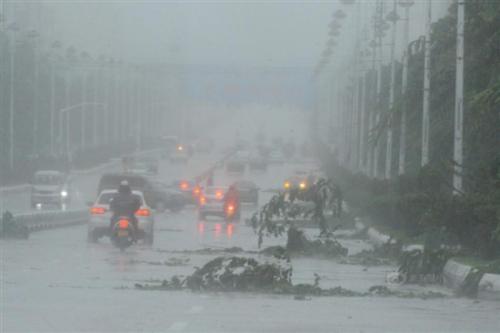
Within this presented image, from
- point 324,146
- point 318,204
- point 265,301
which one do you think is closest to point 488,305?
point 265,301

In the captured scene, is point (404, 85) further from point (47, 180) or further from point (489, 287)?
point (489, 287)

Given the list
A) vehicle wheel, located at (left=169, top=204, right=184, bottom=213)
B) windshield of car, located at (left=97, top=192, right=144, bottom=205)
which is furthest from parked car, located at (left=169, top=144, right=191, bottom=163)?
windshield of car, located at (left=97, top=192, right=144, bottom=205)

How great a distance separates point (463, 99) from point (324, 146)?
9567 centimetres

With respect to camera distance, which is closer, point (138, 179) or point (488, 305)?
point (488, 305)

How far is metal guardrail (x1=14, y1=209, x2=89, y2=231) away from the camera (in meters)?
42.6

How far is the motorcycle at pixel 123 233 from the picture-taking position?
3150 centimetres

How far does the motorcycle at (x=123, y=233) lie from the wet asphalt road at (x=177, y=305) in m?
1.79

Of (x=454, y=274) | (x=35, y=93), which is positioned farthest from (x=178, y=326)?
(x=35, y=93)

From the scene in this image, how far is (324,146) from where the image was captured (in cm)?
12912

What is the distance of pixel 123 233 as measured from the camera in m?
31.5

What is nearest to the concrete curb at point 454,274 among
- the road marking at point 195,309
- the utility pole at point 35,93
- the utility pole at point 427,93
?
the road marking at point 195,309

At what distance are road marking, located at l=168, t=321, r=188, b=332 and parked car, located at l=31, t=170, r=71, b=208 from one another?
2098 inches

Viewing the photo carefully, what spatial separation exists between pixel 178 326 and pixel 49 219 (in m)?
31.8

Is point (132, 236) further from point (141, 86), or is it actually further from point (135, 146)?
point (141, 86)
